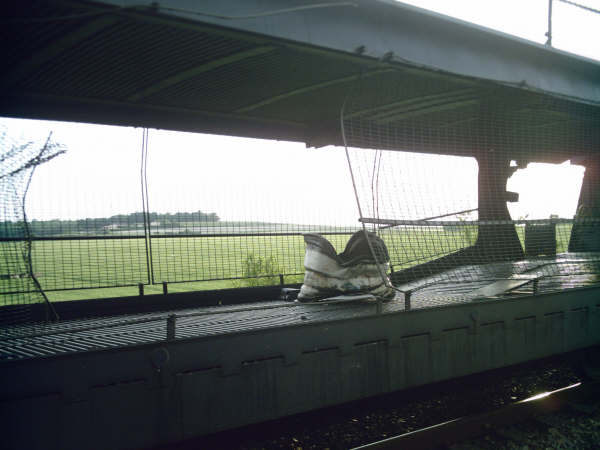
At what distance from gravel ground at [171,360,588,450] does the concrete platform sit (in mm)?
573

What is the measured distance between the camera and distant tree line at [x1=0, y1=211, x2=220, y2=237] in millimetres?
4988

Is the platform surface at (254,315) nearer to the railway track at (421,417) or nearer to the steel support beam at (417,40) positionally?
the railway track at (421,417)

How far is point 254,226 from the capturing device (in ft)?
19.8

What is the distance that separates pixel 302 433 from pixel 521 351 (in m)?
2.34

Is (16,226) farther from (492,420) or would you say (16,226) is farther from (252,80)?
(492,420)

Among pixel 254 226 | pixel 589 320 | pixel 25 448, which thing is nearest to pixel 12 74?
pixel 254 226

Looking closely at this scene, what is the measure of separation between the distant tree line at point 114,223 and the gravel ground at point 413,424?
2423mm

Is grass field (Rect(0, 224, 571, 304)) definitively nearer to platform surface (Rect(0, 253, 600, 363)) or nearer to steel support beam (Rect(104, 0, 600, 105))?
platform surface (Rect(0, 253, 600, 363))

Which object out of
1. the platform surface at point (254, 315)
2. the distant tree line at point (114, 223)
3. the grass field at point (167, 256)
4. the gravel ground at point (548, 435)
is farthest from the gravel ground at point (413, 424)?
the distant tree line at point (114, 223)

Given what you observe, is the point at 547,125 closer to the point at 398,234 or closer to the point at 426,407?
the point at 398,234

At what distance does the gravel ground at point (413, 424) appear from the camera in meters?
4.12

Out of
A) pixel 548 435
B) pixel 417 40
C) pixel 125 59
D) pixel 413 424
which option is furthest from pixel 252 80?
pixel 548 435

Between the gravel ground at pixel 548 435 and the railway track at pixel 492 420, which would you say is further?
the gravel ground at pixel 548 435

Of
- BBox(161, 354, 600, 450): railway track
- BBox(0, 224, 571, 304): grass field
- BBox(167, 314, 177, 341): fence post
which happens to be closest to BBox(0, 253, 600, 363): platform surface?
BBox(167, 314, 177, 341): fence post
